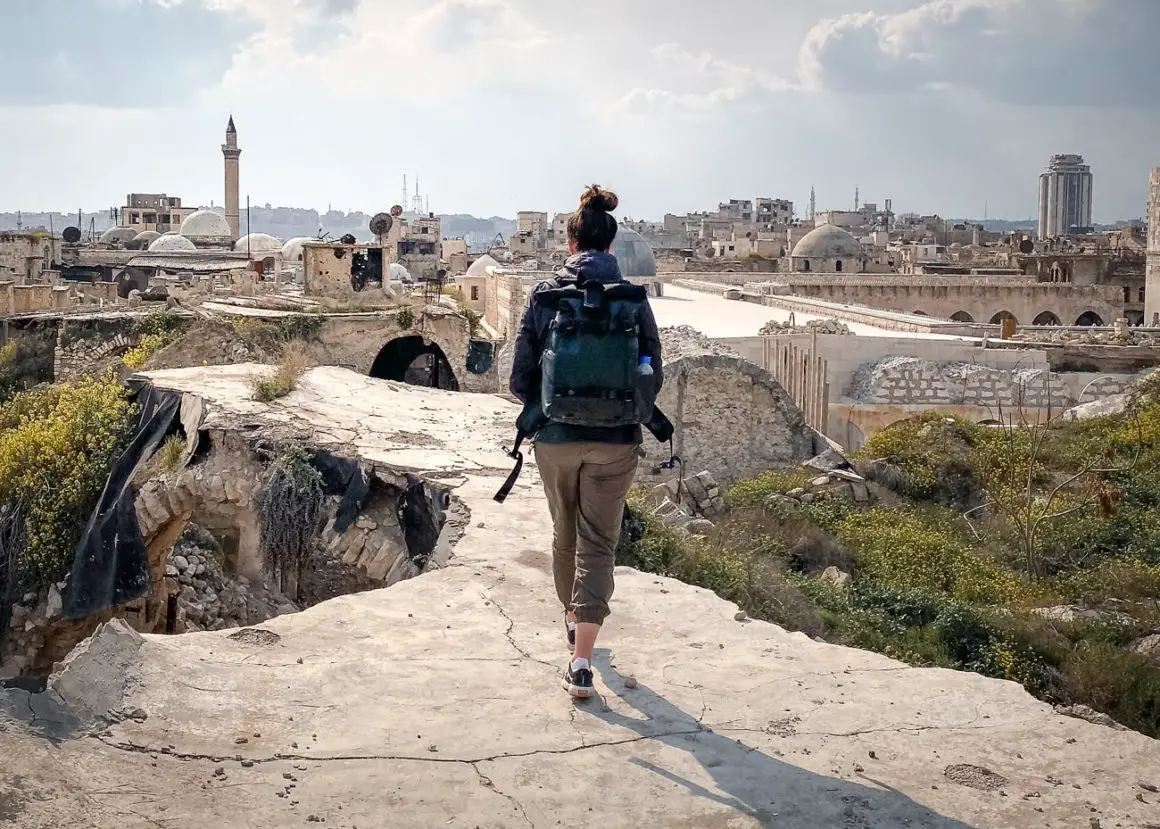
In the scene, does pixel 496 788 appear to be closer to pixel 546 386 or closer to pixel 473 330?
pixel 546 386

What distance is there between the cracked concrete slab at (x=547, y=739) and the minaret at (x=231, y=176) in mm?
64033

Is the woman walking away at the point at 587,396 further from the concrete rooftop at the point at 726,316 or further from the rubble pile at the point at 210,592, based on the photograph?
the concrete rooftop at the point at 726,316

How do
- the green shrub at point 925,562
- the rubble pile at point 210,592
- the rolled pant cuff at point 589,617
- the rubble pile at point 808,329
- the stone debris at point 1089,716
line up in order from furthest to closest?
the rubble pile at point 808,329, the rubble pile at point 210,592, the green shrub at point 925,562, the rolled pant cuff at point 589,617, the stone debris at point 1089,716

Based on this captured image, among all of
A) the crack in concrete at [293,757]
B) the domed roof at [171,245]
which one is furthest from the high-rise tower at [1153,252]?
the domed roof at [171,245]

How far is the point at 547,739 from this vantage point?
341cm

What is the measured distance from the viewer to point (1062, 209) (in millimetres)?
185625

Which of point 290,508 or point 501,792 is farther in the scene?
point 290,508

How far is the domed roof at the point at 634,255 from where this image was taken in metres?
29.9

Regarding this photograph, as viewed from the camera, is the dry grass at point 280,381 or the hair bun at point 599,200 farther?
the dry grass at point 280,381

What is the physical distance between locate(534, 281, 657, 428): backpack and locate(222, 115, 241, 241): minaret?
211ft

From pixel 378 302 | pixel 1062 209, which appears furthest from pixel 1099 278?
pixel 1062 209

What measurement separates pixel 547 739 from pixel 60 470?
615cm

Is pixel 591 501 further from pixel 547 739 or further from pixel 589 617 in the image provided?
pixel 547 739

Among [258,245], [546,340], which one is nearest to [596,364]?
[546,340]
